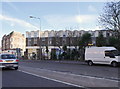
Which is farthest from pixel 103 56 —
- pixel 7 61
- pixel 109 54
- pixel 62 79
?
pixel 62 79

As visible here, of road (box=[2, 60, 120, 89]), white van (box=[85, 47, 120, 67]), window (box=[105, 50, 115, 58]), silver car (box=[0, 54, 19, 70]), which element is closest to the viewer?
road (box=[2, 60, 120, 89])

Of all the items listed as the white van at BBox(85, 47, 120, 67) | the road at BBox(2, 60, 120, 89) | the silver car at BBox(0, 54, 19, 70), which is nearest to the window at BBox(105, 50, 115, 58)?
the white van at BBox(85, 47, 120, 67)

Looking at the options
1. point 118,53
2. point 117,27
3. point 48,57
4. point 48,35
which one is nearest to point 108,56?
point 118,53

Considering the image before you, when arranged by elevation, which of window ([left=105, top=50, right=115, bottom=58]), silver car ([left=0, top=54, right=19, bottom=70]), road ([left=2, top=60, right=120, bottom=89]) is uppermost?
window ([left=105, top=50, right=115, bottom=58])

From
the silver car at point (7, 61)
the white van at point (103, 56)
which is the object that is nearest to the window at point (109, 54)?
the white van at point (103, 56)

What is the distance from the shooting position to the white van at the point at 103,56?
795 inches

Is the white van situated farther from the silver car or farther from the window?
the silver car

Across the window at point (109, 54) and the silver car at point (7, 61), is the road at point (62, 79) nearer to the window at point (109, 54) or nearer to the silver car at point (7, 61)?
the silver car at point (7, 61)

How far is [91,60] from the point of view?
22750mm

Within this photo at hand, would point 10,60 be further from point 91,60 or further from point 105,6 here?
point 105,6

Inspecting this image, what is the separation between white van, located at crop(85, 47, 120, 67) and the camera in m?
20.2

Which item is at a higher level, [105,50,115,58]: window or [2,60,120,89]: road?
[105,50,115,58]: window

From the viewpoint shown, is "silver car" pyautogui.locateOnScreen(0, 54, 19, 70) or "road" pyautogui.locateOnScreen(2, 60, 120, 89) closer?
"road" pyautogui.locateOnScreen(2, 60, 120, 89)

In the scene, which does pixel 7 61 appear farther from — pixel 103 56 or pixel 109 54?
pixel 109 54
